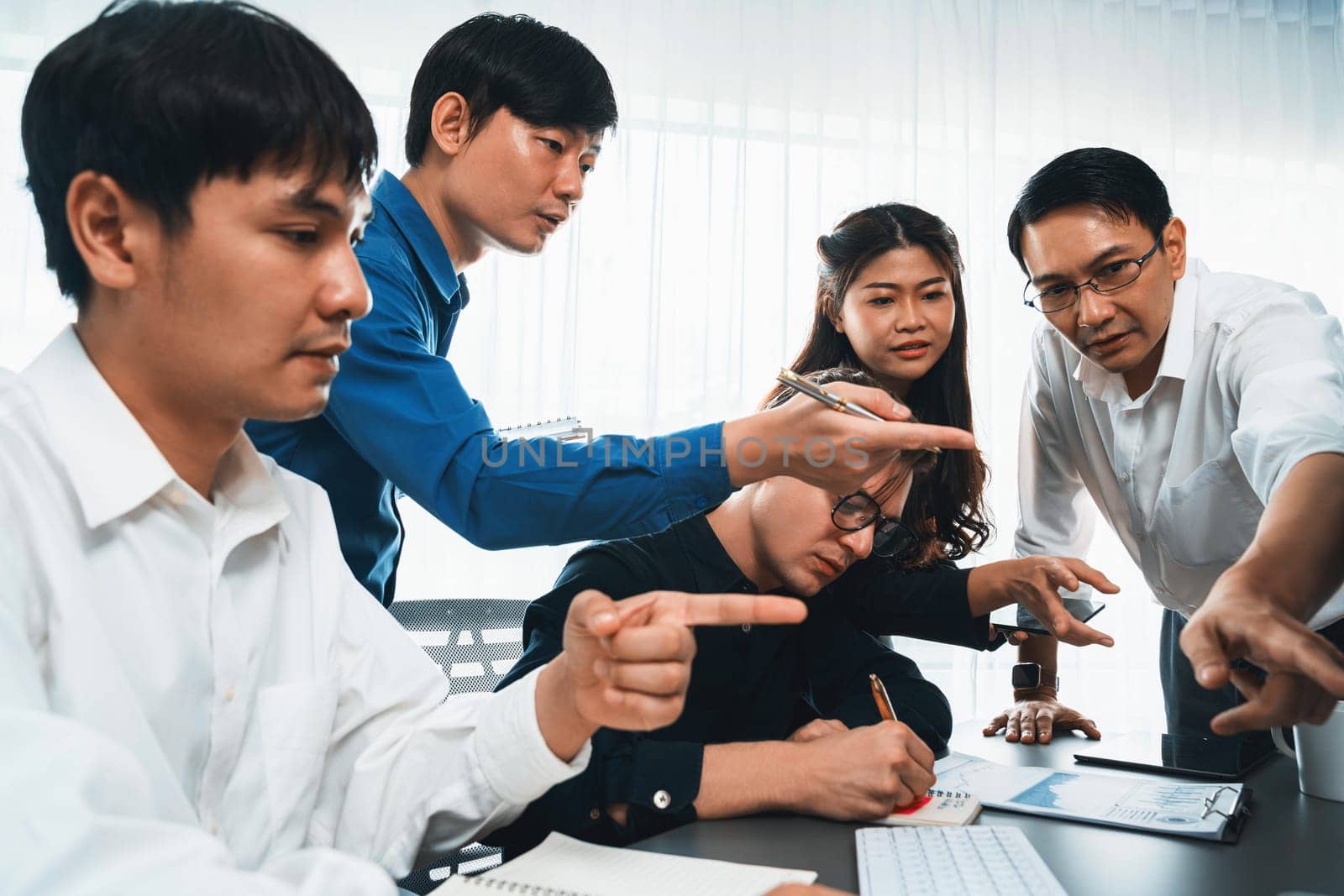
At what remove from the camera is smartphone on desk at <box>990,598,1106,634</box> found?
6.14 ft

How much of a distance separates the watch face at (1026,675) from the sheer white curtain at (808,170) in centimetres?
187

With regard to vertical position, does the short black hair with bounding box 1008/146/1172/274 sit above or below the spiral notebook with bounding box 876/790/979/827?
above

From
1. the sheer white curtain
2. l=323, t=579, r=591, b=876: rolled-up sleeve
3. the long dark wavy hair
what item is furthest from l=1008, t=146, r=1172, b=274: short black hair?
the sheer white curtain

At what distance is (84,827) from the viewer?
24.3 inches

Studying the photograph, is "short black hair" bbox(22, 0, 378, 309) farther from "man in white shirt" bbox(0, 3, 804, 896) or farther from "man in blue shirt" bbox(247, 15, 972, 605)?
"man in blue shirt" bbox(247, 15, 972, 605)

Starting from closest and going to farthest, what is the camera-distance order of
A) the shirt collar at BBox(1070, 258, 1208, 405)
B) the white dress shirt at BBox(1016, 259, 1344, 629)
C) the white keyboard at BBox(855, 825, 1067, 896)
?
the white keyboard at BBox(855, 825, 1067, 896)
the white dress shirt at BBox(1016, 259, 1344, 629)
the shirt collar at BBox(1070, 258, 1208, 405)

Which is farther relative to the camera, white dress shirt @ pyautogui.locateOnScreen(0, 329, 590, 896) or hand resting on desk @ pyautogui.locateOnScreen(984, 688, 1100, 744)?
hand resting on desk @ pyautogui.locateOnScreen(984, 688, 1100, 744)

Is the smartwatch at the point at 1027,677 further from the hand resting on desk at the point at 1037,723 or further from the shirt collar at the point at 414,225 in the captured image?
the shirt collar at the point at 414,225

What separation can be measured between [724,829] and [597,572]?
567 mm

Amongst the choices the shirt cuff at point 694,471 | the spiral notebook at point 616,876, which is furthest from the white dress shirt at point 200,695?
the shirt cuff at point 694,471

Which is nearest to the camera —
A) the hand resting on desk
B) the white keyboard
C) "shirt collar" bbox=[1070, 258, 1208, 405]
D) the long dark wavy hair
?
the white keyboard

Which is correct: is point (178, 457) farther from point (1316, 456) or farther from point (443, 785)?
point (1316, 456)

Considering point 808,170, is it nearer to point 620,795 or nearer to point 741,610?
point 620,795

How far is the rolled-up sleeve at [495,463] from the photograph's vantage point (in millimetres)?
1330
